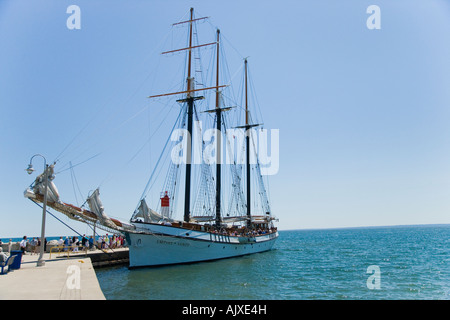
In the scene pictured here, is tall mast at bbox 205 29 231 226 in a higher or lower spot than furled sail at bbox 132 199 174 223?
higher

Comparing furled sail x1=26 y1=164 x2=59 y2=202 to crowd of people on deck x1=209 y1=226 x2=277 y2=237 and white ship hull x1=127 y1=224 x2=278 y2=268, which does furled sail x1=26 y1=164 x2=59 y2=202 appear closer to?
white ship hull x1=127 y1=224 x2=278 y2=268

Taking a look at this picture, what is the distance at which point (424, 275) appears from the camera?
2759 centimetres

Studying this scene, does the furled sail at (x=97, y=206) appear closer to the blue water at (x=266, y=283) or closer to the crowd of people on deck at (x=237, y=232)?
the blue water at (x=266, y=283)

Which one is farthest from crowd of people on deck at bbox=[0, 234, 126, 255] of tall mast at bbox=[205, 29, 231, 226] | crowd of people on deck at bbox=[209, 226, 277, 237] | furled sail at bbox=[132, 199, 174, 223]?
tall mast at bbox=[205, 29, 231, 226]

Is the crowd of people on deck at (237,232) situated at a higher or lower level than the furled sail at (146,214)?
lower

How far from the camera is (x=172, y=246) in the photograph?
29.4 meters

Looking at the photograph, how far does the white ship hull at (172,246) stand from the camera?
27688mm

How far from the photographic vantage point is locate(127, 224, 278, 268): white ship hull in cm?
2769

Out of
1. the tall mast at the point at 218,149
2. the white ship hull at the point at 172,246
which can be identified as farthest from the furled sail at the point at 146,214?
the tall mast at the point at 218,149

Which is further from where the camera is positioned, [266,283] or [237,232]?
[237,232]

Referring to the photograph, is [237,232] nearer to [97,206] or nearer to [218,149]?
[218,149]

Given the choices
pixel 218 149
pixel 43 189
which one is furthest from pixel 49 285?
pixel 218 149
